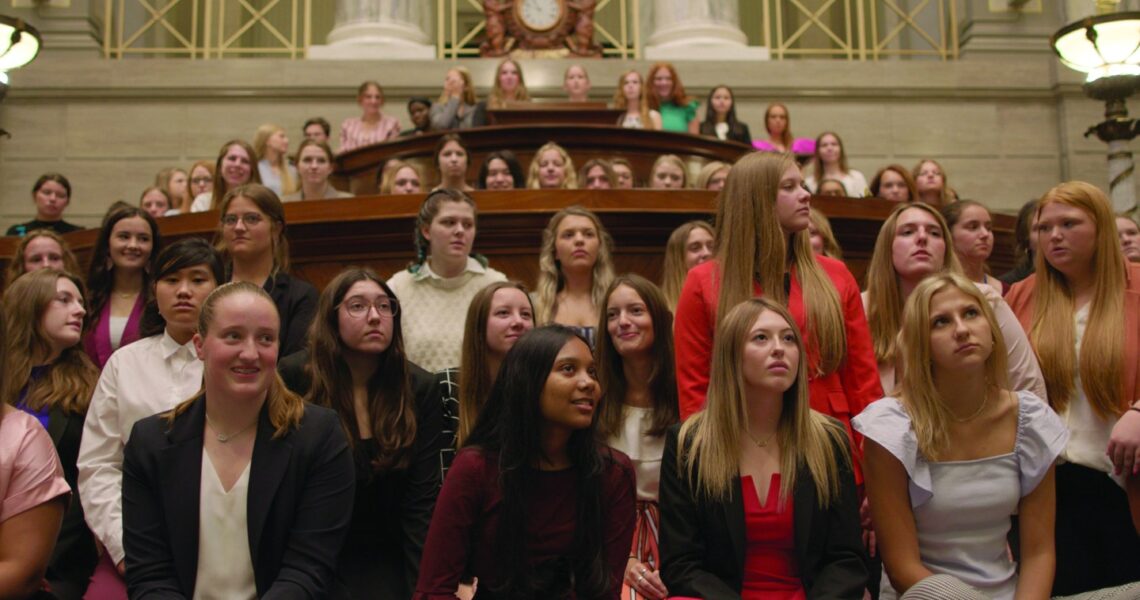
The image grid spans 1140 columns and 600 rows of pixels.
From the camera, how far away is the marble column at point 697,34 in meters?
11.2

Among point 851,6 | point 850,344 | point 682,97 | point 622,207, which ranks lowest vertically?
point 850,344

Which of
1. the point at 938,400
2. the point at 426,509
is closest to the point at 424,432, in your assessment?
the point at 426,509

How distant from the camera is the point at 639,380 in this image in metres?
3.94

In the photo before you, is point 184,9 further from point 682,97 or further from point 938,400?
point 938,400

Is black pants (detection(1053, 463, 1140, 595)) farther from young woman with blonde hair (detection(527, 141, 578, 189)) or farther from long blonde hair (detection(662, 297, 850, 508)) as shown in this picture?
young woman with blonde hair (detection(527, 141, 578, 189))

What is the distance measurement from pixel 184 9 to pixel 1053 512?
1248cm

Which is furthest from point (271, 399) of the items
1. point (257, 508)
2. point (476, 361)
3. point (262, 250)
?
point (262, 250)

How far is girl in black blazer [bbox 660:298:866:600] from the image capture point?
Answer: 3.12 metres

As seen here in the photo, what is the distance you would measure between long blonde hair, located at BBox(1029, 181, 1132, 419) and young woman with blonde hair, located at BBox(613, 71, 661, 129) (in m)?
4.98

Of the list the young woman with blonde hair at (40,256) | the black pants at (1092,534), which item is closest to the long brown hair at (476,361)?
the black pants at (1092,534)

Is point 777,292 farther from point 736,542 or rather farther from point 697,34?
point 697,34

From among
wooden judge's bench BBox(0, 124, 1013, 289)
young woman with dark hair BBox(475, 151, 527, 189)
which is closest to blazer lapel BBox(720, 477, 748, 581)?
wooden judge's bench BBox(0, 124, 1013, 289)

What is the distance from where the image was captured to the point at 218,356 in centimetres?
312

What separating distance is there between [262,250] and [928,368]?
2481mm
